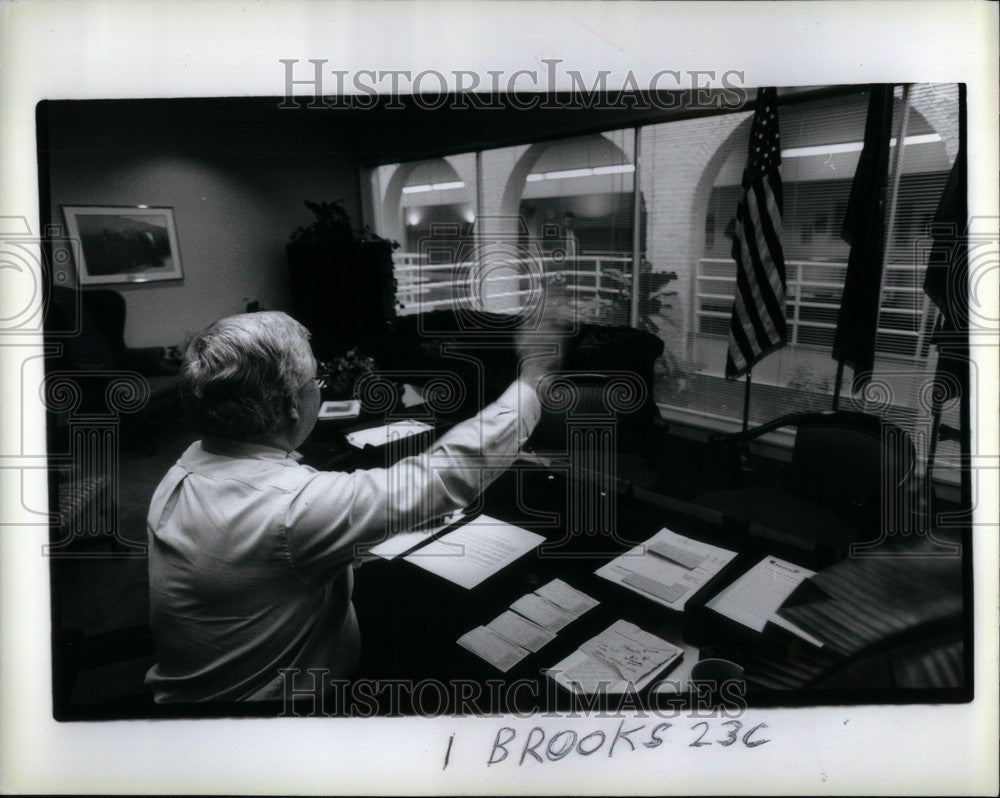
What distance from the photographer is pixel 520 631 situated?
0.94 m

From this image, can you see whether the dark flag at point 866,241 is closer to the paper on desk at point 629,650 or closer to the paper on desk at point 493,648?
the paper on desk at point 629,650

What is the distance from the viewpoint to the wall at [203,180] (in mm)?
864

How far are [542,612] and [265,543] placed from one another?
1.76 ft

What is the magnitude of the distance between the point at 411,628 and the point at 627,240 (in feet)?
3.63

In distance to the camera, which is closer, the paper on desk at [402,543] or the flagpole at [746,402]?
the paper on desk at [402,543]

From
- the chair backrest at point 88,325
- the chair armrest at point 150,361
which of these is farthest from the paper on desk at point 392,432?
the chair backrest at point 88,325

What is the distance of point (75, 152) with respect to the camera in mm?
863

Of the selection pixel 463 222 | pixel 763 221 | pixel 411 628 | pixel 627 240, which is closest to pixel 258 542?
pixel 411 628

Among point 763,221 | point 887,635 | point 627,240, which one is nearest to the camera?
point 887,635

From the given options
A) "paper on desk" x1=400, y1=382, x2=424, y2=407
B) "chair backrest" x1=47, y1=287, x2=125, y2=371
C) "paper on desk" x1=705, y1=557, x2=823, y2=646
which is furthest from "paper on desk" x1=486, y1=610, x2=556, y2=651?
"chair backrest" x1=47, y1=287, x2=125, y2=371

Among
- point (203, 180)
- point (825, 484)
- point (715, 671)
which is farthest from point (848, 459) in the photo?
point (203, 180)

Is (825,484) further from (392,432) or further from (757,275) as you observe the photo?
(392,432)

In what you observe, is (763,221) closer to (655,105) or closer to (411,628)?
(655,105)

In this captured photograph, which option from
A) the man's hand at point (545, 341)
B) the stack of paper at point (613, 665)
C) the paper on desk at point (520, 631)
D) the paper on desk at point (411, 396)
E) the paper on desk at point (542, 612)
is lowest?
the stack of paper at point (613, 665)
